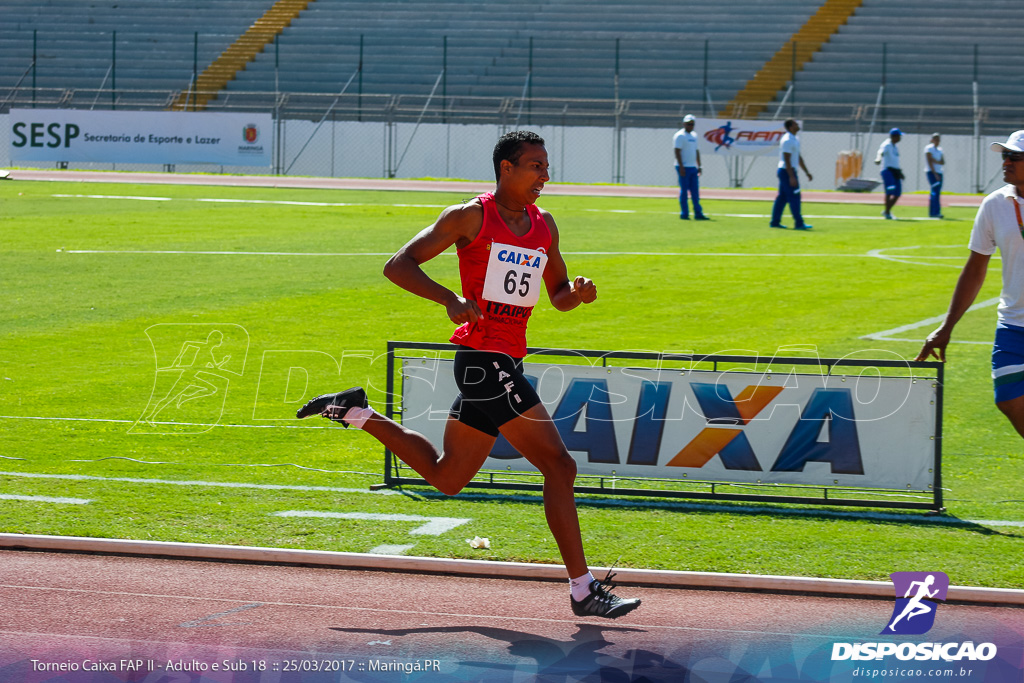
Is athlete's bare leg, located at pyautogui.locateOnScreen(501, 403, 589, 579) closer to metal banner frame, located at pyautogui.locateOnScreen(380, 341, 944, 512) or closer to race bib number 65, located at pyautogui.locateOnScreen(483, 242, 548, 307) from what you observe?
race bib number 65, located at pyautogui.locateOnScreen(483, 242, 548, 307)

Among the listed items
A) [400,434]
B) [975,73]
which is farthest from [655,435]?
[975,73]

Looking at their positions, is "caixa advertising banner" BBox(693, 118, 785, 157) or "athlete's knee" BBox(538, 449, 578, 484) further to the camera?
"caixa advertising banner" BBox(693, 118, 785, 157)

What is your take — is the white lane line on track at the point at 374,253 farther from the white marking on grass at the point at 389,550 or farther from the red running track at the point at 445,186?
the white marking on grass at the point at 389,550

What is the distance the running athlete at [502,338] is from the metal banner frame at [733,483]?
1.77 meters

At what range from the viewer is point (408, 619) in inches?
212

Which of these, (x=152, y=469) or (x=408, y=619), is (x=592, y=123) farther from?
(x=408, y=619)

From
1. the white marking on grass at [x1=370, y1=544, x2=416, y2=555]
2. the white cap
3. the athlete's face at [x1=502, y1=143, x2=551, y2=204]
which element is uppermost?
the white cap

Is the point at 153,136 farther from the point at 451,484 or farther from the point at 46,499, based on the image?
the point at 451,484

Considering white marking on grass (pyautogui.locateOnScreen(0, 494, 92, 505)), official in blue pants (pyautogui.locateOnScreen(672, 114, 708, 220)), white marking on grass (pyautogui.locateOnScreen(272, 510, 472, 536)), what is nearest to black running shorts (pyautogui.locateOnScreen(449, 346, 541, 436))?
white marking on grass (pyautogui.locateOnScreen(272, 510, 472, 536))

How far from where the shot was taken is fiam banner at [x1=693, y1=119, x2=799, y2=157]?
36.0 metres

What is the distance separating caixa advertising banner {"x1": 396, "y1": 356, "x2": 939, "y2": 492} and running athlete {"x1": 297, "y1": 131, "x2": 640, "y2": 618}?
2.09 metres

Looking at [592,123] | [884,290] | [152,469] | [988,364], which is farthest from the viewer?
[592,123]

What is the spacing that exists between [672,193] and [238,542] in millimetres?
28758

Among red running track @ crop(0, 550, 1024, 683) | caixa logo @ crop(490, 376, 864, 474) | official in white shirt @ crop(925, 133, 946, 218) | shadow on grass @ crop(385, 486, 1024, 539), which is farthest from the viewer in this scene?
official in white shirt @ crop(925, 133, 946, 218)
